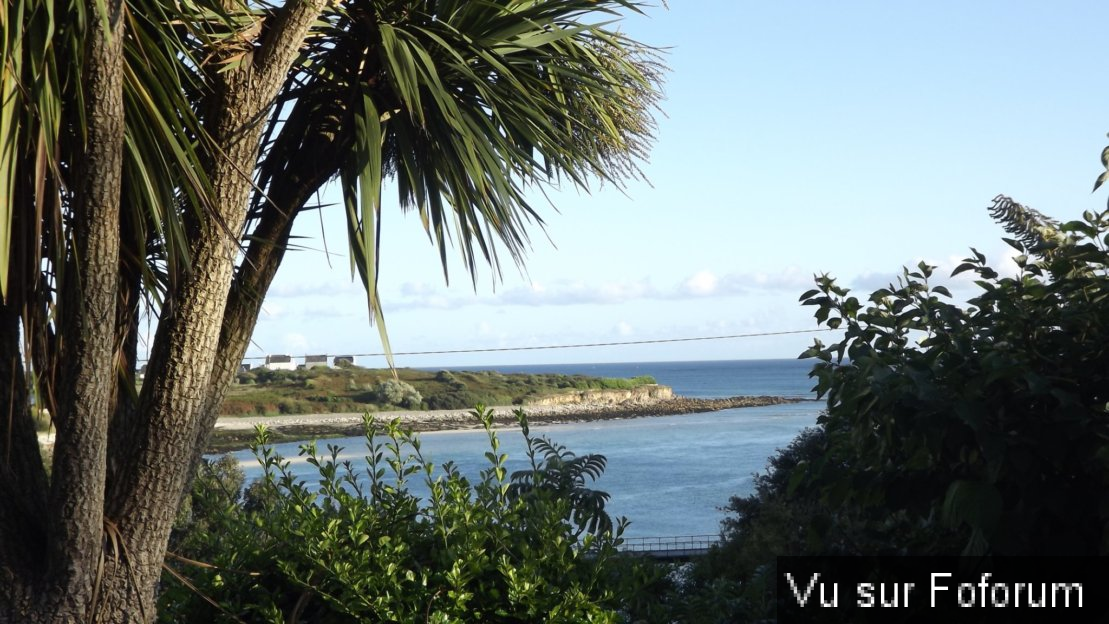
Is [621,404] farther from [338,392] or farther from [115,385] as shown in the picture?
[115,385]

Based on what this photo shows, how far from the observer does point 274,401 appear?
115ft

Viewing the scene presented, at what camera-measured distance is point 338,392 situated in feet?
120

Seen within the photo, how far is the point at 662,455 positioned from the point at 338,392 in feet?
41.0

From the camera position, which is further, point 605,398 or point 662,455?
point 605,398

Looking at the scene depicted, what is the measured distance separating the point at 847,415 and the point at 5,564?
2112 millimetres

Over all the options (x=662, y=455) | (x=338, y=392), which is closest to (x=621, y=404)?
(x=662, y=455)

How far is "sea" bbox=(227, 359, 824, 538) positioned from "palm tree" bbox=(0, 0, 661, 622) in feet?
36.8

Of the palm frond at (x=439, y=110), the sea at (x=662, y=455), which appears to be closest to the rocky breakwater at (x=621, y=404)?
the sea at (x=662, y=455)

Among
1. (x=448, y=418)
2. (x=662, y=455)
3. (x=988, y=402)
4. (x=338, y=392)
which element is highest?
(x=988, y=402)

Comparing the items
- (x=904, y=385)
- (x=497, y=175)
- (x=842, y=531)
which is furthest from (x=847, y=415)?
(x=497, y=175)

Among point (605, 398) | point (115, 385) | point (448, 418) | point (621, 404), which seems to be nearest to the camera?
point (115, 385)

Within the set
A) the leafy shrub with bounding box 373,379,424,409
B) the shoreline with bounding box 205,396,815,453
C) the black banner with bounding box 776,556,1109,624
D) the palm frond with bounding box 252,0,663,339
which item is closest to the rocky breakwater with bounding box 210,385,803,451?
the shoreline with bounding box 205,396,815,453

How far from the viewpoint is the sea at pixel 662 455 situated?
76.2ft

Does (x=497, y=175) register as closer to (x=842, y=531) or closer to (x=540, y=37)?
(x=540, y=37)
